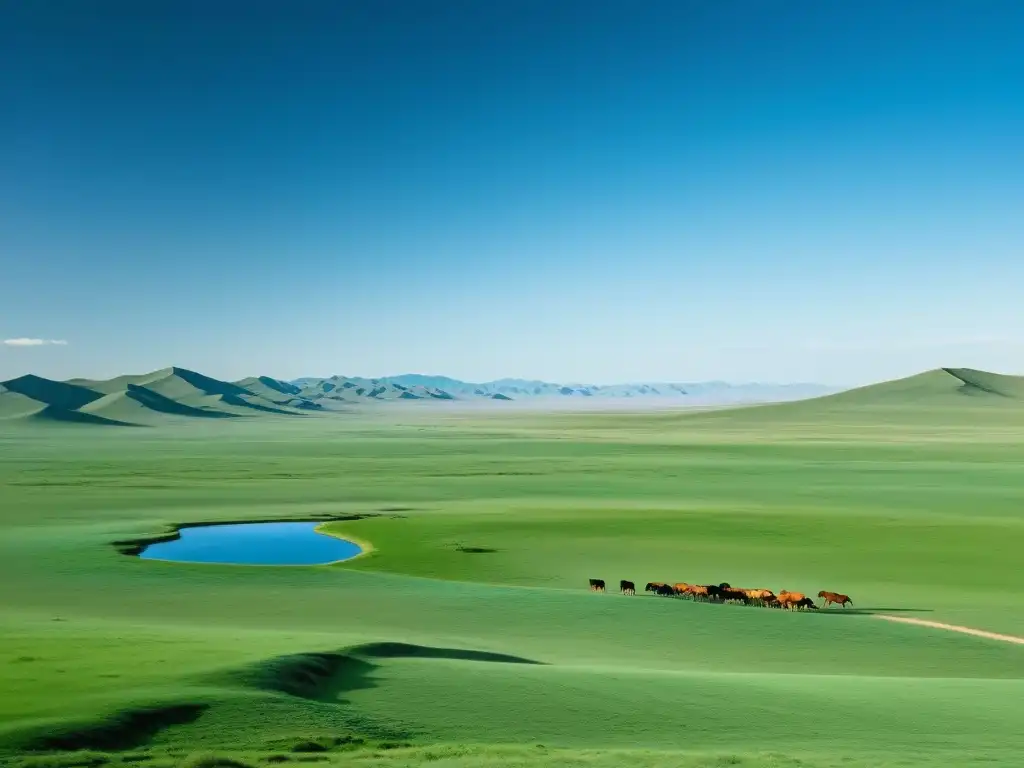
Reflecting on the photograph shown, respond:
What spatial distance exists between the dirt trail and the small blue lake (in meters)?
25.7

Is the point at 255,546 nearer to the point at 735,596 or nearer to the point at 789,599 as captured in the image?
the point at 735,596

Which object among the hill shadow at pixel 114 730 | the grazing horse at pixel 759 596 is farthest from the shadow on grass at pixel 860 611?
the hill shadow at pixel 114 730

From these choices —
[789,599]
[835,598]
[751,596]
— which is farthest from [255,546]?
[835,598]

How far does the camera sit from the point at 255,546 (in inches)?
1941

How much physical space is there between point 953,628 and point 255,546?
34.9 meters

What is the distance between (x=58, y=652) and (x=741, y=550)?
110 ft

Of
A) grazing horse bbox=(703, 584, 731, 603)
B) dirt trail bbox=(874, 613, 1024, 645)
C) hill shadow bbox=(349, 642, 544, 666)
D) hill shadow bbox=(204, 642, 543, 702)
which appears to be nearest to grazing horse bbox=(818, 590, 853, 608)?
dirt trail bbox=(874, 613, 1024, 645)

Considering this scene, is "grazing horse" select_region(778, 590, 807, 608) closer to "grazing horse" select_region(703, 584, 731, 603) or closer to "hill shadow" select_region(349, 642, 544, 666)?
"grazing horse" select_region(703, 584, 731, 603)

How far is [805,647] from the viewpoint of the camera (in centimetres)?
2673

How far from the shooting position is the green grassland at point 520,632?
15844 mm

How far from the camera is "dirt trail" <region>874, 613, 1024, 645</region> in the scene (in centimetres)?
2709

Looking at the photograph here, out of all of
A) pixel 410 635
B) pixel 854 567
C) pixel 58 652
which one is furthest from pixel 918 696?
pixel 854 567

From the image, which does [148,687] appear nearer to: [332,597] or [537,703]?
[537,703]

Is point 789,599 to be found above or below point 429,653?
below
